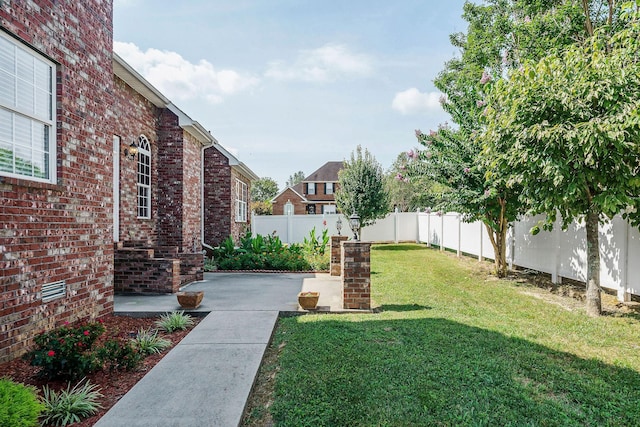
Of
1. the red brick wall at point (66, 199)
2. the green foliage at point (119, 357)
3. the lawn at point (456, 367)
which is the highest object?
the red brick wall at point (66, 199)

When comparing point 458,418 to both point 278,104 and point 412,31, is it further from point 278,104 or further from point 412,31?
point 278,104

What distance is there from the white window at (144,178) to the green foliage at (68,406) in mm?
7102

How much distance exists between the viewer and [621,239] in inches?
261

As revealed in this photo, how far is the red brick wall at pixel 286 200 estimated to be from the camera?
38.6 metres

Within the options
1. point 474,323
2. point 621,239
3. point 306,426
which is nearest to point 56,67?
point 306,426

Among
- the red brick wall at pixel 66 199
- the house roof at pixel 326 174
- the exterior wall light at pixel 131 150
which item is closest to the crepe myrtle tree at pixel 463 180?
the exterior wall light at pixel 131 150

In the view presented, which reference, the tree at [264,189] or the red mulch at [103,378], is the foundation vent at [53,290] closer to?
the red mulch at [103,378]

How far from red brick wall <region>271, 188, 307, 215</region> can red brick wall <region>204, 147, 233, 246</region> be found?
2493 centimetres

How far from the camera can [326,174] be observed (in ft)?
133

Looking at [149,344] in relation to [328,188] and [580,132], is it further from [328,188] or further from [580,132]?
[328,188]

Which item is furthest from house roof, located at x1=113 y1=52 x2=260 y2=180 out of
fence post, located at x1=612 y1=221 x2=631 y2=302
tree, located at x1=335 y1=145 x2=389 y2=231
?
fence post, located at x1=612 y1=221 x2=631 y2=302

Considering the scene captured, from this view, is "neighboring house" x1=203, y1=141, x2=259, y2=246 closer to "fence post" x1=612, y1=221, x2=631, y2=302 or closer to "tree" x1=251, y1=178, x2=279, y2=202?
"fence post" x1=612, y1=221, x2=631, y2=302

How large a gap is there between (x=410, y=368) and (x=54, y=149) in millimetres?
4958

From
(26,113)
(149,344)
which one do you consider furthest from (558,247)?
(26,113)
